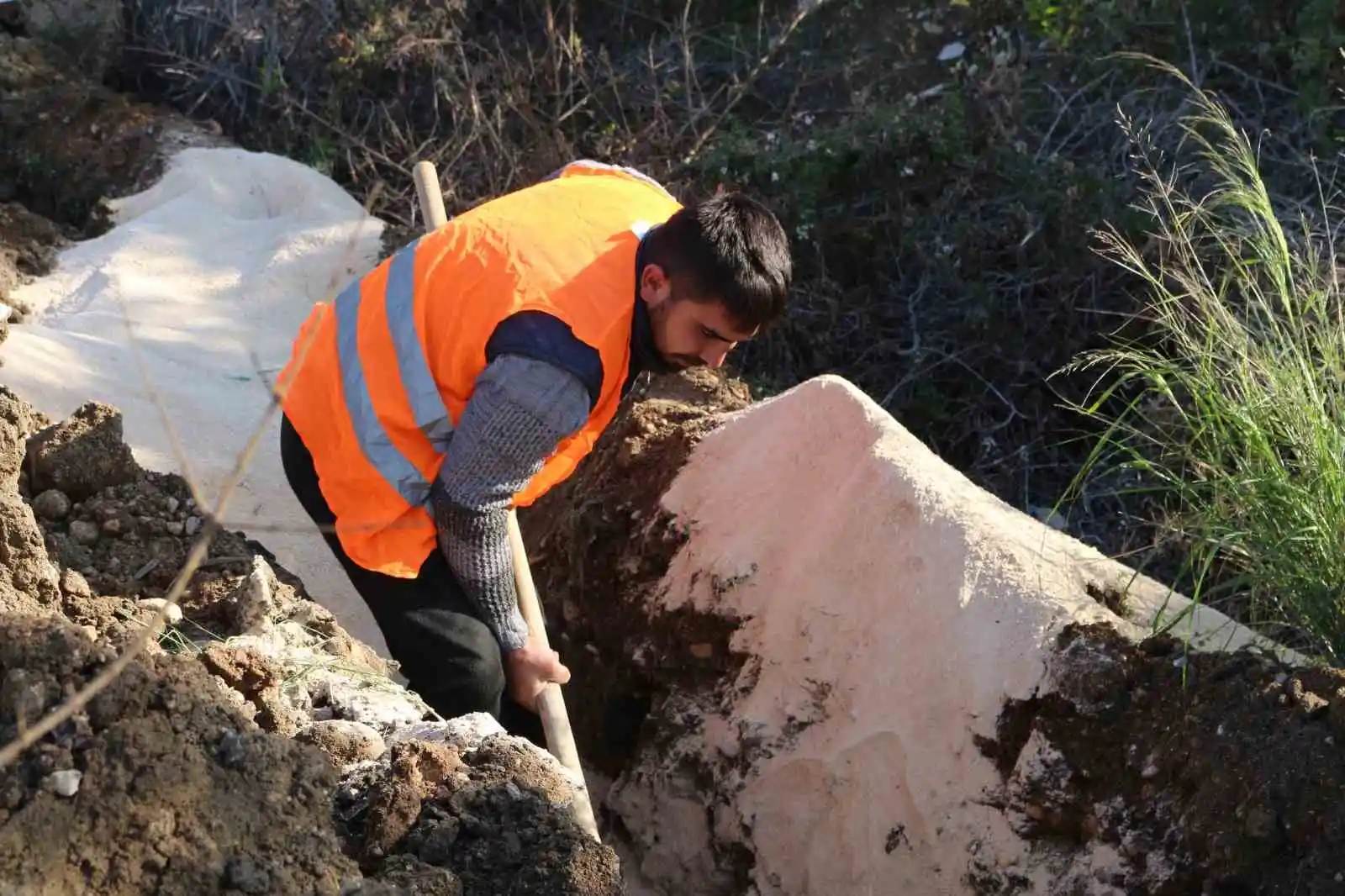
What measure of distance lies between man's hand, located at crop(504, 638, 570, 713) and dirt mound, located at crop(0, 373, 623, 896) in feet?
0.82

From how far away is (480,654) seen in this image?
2891mm

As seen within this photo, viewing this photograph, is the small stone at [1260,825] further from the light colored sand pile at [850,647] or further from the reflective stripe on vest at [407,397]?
the reflective stripe on vest at [407,397]

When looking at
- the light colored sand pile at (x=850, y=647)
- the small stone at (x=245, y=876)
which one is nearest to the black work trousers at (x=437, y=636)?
the light colored sand pile at (x=850, y=647)

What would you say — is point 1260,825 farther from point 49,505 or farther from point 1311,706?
point 49,505

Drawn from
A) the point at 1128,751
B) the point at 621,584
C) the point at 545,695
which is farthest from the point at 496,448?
the point at 1128,751

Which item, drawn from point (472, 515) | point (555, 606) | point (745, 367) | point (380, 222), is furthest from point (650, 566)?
point (380, 222)

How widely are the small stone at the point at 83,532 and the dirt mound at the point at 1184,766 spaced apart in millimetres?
1929

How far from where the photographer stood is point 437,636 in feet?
9.46

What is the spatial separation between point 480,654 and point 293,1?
12.9 feet

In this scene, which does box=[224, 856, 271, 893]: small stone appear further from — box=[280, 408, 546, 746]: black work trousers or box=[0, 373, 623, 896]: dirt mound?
box=[280, 408, 546, 746]: black work trousers

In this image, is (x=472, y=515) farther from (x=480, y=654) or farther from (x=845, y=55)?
(x=845, y=55)

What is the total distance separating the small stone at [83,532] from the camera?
9.99ft

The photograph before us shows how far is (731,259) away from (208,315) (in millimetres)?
2769

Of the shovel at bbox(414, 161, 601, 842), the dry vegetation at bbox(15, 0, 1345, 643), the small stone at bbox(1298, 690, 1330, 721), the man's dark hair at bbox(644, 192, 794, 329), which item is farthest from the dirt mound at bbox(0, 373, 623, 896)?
the dry vegetation at bbox(15, 0, 1345, 643)
